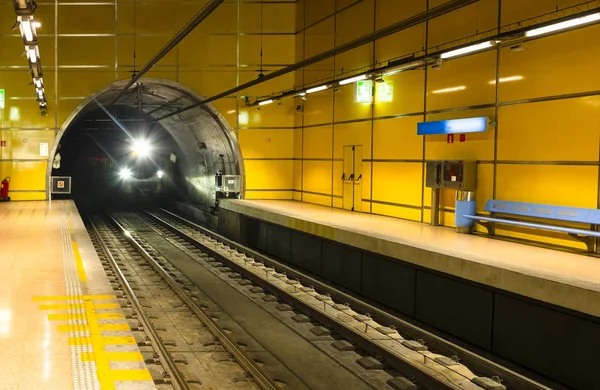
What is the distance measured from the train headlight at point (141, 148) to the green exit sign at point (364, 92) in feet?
65.5

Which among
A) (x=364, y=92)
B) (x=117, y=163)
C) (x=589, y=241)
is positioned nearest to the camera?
(x=589, y=241)

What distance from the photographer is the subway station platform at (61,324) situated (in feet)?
17.0

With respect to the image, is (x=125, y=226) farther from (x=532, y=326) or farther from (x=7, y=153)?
(x=532, y=326)

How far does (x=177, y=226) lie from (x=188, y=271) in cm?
872

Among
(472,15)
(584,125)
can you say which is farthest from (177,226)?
(584,125)

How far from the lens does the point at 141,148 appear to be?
33312 mm

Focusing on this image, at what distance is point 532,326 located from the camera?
719cm

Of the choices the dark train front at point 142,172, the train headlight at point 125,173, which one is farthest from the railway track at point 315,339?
the train headlight at point 125,173

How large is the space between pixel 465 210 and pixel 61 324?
7153 millimetres

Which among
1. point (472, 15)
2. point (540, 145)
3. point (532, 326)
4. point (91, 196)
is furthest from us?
point (91, 196)

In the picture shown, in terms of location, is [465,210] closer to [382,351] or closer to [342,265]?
[342,265]

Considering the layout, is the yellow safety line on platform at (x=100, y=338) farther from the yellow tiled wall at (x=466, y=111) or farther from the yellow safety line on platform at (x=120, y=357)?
the yellow tiled wall at (x=466, y=111)

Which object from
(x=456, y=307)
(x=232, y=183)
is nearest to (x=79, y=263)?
(x=456, y=307)

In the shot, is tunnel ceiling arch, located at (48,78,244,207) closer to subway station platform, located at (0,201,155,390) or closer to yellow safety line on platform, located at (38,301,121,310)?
subway station platform, located at (0,201,155,390)
